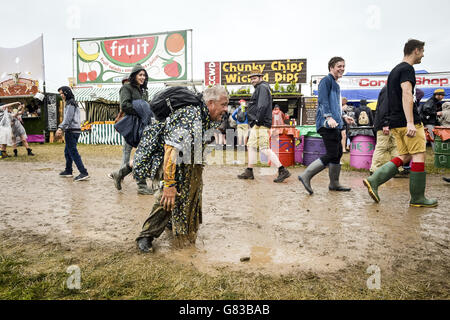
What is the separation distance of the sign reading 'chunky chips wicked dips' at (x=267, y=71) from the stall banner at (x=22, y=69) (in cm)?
1065

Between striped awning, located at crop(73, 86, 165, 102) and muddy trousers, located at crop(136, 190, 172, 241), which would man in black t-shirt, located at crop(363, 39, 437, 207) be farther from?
striped awning, located at crop(73, 86, 165, 102)

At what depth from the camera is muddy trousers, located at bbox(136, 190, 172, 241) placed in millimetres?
2484

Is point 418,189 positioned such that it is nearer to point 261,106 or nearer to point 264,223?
point 264,223

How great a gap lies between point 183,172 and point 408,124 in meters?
2.82

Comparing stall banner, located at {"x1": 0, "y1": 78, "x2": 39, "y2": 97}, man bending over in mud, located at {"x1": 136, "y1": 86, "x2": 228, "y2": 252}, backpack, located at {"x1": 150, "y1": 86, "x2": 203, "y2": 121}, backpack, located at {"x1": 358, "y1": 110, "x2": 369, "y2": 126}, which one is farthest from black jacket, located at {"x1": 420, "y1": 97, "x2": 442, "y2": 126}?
stall banner, located at {"x1": 0, "y1": 78, "x2": 39, "y2": 97}

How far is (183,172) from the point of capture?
2445 millimetres

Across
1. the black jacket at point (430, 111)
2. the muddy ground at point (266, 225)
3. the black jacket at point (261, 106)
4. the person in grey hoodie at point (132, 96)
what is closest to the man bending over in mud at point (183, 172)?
the muddy ground at point (266, 225)

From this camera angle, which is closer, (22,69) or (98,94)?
(98,94)

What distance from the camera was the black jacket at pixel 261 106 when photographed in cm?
553

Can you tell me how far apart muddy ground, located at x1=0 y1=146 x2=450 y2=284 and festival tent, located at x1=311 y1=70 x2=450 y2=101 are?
1000 cm

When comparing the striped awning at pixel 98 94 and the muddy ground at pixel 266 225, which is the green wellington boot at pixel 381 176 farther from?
the striped awning at pixel 98 94

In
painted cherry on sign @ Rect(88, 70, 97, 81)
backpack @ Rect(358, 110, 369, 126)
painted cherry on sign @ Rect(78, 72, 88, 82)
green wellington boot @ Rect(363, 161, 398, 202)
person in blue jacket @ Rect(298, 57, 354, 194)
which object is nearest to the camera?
green wellington boot @ Rect(363, 161, 398, 202)

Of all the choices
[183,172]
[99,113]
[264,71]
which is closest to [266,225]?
[183,172]

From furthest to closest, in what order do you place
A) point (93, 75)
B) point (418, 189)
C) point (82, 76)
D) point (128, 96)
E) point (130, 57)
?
point (82, 76), point (93, 75), point (130, 57), point (128, 96), point (418, 189)
